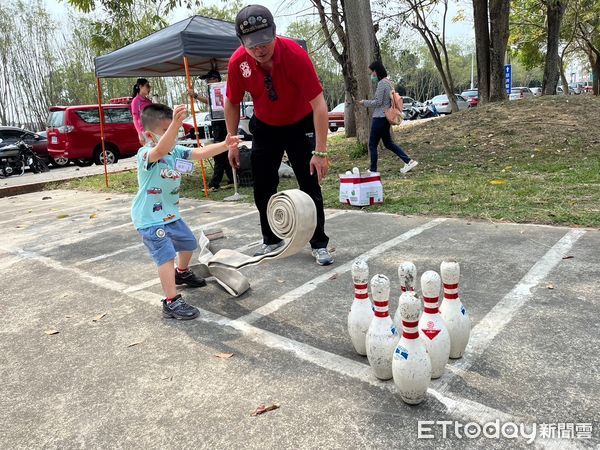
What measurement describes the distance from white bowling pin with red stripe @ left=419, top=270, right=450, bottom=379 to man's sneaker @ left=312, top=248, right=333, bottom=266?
5.96 feet

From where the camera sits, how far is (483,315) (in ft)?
9.21

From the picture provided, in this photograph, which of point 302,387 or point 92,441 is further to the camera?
point 302,387

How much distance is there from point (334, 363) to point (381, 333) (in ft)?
1.33

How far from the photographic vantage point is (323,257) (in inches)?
154

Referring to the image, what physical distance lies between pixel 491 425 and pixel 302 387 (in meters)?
0.81

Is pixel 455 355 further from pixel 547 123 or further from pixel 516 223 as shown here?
pixel 547 123

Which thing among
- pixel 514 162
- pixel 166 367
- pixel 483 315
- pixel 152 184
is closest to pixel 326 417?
pixel 166 367

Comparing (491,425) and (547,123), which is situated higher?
(547,123)

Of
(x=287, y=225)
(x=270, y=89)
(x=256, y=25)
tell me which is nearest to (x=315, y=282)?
(x=287, y=225)

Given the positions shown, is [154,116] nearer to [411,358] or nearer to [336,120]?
[411,358]

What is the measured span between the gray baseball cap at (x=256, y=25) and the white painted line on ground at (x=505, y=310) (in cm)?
217

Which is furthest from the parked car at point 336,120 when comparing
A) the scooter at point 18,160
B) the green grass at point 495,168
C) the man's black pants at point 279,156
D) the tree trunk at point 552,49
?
the man's black pants at point 279,156

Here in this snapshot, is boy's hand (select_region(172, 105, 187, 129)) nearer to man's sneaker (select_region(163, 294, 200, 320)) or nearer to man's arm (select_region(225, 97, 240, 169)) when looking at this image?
man's arm (select_region(225, 97, 240, 169))

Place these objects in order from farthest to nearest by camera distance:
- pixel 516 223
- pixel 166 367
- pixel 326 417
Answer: pixel 516 223 < pixel 166 367 < pixel 326 417
